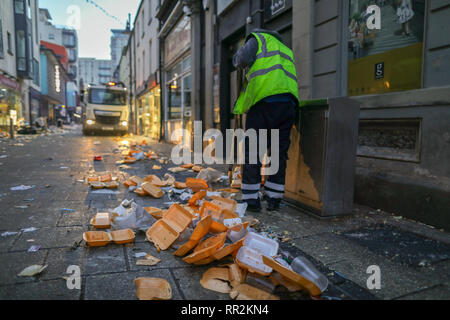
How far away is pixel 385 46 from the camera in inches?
140

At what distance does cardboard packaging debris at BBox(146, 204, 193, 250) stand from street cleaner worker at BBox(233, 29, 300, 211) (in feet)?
3.15

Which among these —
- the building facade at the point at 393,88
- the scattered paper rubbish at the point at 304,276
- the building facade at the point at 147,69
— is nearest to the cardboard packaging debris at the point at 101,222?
the scattered paper rubbish at the point at 304,276

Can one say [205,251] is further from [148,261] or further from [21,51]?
[21,51]

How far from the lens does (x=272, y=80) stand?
3.02 meters

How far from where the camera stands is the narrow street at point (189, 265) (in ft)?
5.41

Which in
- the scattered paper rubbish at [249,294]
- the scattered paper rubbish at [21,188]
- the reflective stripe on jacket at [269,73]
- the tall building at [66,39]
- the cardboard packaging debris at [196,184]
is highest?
the tall building at [66,39]

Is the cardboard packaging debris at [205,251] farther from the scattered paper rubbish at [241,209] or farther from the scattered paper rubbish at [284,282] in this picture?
the scattered paper rubbish at [241,209]

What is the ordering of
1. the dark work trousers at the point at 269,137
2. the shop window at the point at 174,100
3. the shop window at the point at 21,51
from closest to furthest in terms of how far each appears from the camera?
the dark work trousers at the point at 269,137 → the shop window at the point at 174,100 → the shop window at the point at 21,51

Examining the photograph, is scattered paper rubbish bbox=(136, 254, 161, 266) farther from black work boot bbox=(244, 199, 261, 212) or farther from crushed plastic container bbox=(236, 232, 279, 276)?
black work boot bbox=(244, 199, 261, 212)

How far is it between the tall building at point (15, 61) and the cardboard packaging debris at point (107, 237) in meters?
17.6

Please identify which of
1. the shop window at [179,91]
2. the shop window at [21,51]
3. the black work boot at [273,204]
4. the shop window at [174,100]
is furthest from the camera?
the shop window at [21,51]

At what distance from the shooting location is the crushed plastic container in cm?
177

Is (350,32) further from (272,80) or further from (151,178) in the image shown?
(151,178)
